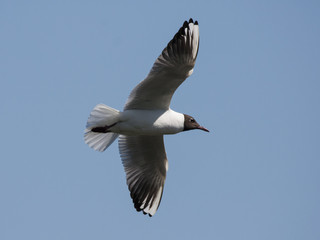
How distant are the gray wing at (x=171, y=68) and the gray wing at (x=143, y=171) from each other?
1203 millimetres

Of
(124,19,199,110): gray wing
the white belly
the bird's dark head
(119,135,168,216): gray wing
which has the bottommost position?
(119,135,168,216): gray wing

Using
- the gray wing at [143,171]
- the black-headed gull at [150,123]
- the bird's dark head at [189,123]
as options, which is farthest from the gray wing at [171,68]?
the gray wing at [143,171]

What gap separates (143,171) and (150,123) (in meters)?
1.38

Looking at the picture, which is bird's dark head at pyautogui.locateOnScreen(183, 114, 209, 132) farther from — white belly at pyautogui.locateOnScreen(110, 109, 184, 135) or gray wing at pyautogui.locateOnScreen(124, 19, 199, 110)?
gray wing at pyautogui.locateOnScreen(124, 19, 199, 110)

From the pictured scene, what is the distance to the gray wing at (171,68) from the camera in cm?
847

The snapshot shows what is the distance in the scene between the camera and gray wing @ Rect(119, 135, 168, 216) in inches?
390

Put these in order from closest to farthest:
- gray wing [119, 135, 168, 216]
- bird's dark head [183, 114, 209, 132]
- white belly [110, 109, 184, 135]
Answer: white belly [110, 109, 184, 135]
bird's dark head [183, 114, 209, 132]
gray wing [119, 135, 168, 216]

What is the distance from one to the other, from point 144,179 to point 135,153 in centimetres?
47

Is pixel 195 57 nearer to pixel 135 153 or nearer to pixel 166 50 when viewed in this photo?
pixel 166 50

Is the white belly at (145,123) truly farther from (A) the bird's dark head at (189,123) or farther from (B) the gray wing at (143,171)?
(B) the gray wing at (143,171)

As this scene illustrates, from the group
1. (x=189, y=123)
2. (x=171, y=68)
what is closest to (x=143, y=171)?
(x=189, y=123)

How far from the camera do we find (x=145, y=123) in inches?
351

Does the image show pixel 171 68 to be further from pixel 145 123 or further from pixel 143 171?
pixel 143 171

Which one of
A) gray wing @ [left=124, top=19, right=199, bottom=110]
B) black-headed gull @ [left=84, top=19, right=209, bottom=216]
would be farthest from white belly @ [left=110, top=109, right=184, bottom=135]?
gray wing @ [left=124, top=19, right=199, bottom=110]
